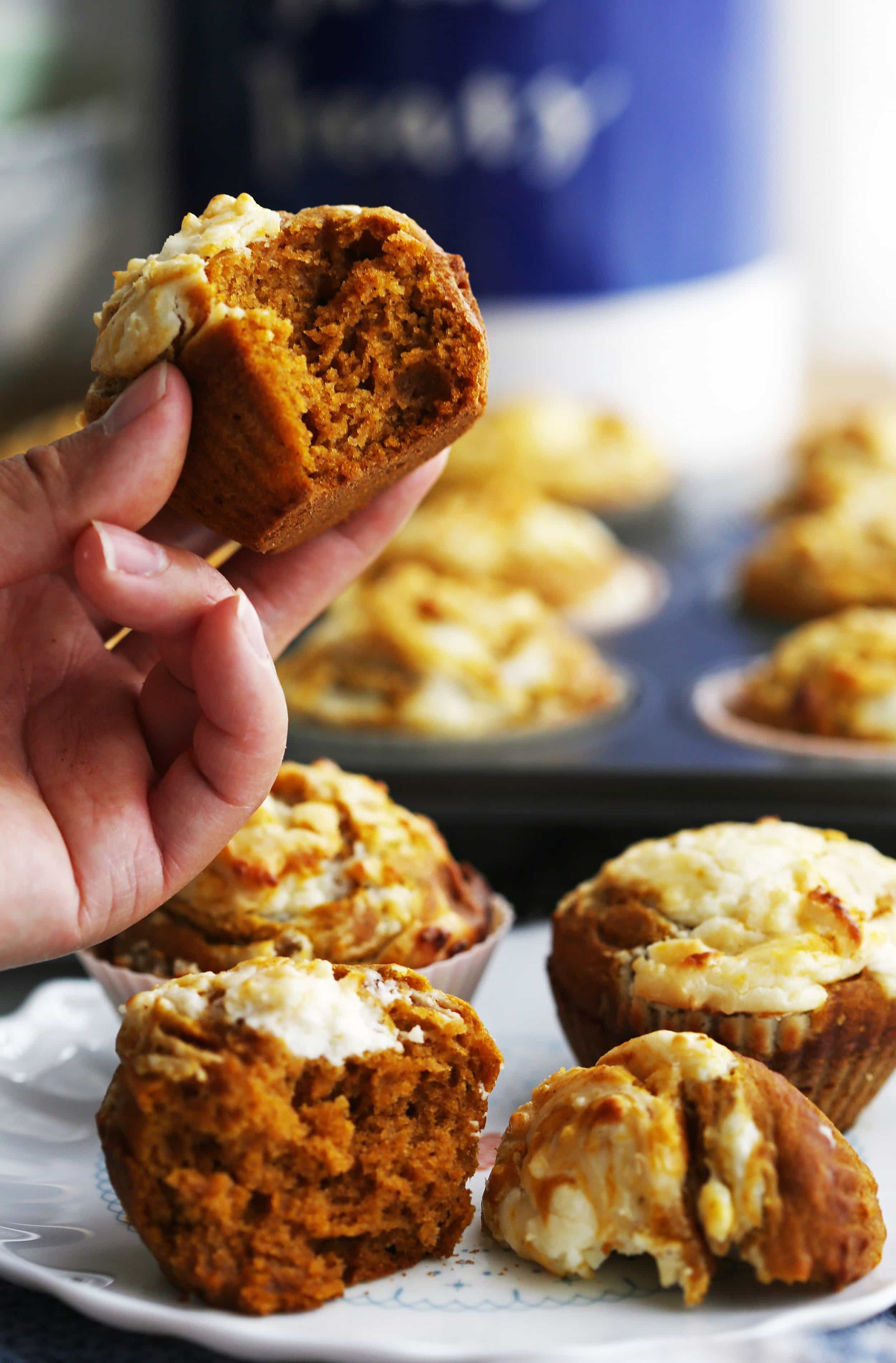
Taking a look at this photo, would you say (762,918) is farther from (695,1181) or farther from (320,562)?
(320,562)

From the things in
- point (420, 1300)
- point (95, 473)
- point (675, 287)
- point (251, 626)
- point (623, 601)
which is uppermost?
point (95, 473)

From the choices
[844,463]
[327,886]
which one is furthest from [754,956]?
[844,463]

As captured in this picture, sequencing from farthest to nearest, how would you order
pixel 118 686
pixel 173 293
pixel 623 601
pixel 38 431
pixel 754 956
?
pixel 38 431 < pixel 623 601 < pixel 118 686 < pixel 754 956 < pixel 173 293

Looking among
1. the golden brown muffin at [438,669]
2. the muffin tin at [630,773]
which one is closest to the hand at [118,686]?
the muffin tin at [630,773]

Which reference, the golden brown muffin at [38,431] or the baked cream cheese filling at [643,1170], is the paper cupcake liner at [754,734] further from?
the golden brown muffin at [38,431]

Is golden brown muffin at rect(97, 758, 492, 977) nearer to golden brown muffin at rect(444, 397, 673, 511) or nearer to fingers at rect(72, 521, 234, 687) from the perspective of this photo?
fingers at rect(72, 521, 234, 687)

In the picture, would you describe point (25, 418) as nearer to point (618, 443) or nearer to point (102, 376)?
point (618, 443)

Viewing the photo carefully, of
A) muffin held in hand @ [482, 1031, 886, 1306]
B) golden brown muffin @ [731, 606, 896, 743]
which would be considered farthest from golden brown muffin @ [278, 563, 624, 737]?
muffin held in hand @ [482, 1031, 886, 1306]
